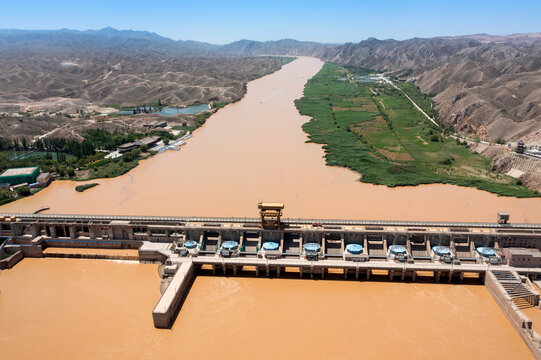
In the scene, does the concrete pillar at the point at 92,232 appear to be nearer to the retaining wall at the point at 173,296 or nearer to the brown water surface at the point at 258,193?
the brown water surface at the point at 258,193

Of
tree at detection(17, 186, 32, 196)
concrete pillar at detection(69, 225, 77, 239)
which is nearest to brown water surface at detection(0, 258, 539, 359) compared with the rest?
concrete pillar at detection(69, 225, 77, 239)

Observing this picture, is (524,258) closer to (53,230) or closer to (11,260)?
(53,230)

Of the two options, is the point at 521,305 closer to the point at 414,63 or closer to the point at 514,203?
the point at 514,203

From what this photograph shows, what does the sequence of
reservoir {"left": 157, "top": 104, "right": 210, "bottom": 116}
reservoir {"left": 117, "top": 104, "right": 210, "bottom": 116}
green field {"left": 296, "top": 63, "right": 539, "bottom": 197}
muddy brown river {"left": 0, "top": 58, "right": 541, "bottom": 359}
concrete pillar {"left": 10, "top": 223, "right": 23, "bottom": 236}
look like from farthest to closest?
reservoir {"left": 157, "top": 104, "right": 210, "bottom": 116} → reservoir {"left": 117, "top": 104, "right": 210, "bottom": 116} → green field {"left": 296, "top": 63, "right": 539, "bottom": 197} → concrete pillar {"left": 10, "top": 223, "right": 23, "bottom": 236} → muddy brown river {"left": 0, "top": 58, "right": 541, "bottom": 359}

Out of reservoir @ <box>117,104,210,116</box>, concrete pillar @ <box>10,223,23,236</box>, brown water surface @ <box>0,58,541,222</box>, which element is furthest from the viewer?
reservoir @ <box>117,104,210,116</box>

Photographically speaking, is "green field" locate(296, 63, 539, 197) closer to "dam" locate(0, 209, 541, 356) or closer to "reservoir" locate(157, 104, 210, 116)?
"dam" locate(0, 209, 541, 356)

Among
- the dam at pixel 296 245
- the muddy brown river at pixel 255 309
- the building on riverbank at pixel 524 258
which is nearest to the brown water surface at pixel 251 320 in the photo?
the muddy brown river at pixel 255 309

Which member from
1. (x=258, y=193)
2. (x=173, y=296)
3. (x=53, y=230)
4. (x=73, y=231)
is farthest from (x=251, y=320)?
(x=53, y=230)
